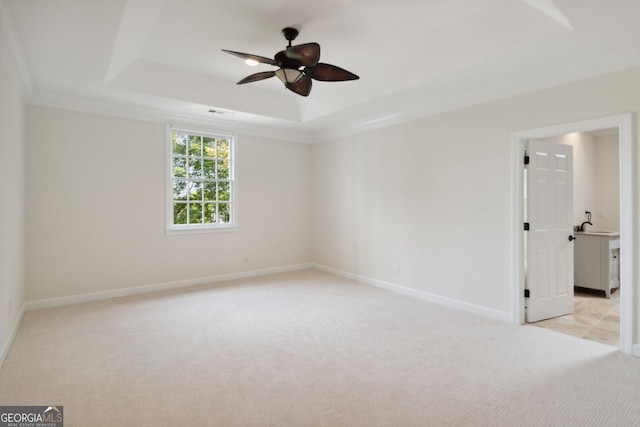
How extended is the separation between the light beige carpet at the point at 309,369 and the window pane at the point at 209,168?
2.28m

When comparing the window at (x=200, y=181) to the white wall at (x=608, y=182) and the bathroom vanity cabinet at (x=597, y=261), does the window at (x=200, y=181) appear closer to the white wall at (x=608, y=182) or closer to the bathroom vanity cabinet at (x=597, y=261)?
the bathroom vanity cabinet at (x=597, y=261)

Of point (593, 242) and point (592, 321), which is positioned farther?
point (593, 242)

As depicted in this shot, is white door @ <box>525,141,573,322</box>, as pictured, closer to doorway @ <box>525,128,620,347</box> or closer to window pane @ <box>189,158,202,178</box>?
doorway @ <box>525,128,620,347</box>

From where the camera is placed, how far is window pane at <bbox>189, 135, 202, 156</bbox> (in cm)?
553

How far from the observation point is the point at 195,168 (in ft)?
18.3

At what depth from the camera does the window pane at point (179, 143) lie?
537 centimetres

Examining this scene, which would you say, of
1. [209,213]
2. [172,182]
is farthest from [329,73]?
[209,213]

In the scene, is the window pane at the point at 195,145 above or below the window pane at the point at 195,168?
above

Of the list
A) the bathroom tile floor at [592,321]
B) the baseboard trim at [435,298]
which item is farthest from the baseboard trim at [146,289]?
the bathroom tile floor at [592,321]

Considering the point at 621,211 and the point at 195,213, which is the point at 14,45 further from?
the point at 621,211

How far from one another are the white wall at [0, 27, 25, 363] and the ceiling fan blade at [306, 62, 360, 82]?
2.52 meters

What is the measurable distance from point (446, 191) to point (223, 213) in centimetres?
355

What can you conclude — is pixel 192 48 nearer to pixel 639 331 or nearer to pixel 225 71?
pixel 225 71

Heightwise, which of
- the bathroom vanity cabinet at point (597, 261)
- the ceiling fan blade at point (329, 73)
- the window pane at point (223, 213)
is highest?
the ceiling fan blade at point (329, 73)
